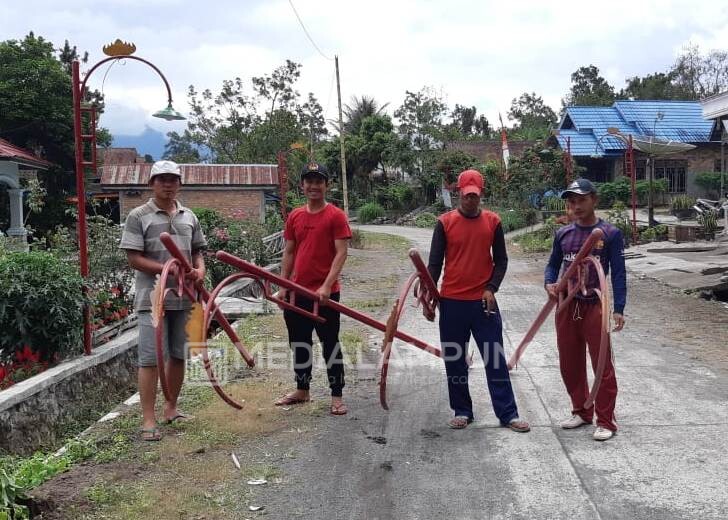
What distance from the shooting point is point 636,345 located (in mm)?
7316

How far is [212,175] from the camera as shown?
84.5ft

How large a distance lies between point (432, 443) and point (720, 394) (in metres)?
2.45

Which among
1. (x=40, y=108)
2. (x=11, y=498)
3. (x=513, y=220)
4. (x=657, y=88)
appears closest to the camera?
(x=11, y=498)

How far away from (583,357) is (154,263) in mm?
2947

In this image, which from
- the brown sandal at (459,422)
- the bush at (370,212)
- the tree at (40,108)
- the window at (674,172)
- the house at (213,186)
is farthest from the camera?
the bush at (370,212)

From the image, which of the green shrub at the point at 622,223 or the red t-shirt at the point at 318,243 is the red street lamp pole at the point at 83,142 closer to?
the red t-shirt at the point at 318,243

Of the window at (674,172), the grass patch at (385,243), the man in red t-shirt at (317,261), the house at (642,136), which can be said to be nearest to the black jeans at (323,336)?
the man in red t-shirt at (317,261)

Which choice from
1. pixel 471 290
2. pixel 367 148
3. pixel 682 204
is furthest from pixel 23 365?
pixel 367 148

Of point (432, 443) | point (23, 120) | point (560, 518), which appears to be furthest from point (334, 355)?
point (23, 120)

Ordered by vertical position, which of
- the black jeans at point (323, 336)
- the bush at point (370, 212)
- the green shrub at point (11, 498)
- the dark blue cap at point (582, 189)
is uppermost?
the bush at point (370, 212)

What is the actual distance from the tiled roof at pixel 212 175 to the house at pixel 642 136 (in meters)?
13.2

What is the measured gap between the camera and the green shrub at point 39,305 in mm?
5566

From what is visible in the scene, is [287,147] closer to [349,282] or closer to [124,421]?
[349,282]

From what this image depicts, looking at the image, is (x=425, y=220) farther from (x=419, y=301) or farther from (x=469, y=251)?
(x=469, y=251)
